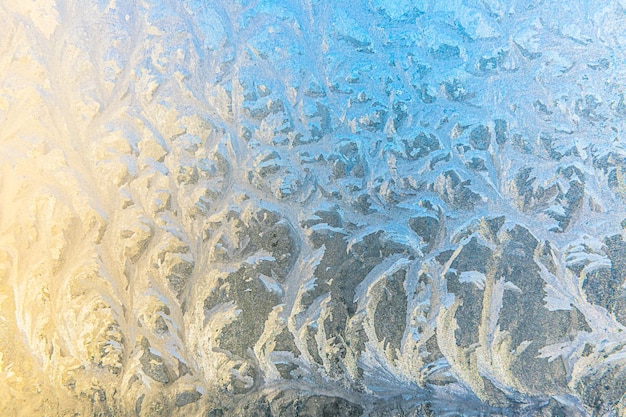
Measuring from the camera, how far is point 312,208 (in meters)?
0.88

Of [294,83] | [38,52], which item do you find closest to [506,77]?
[294,83]

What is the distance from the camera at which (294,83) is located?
893mm

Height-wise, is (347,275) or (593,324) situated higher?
(347,275)

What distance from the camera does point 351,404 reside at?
0.85 m

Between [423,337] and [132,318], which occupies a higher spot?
[132,318]

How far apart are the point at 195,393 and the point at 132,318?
205 mm

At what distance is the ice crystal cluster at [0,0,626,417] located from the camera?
0.84 metres

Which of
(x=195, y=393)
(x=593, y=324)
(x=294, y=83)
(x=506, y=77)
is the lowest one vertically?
(x=593, y=324)

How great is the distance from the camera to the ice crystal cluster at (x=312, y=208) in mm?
839

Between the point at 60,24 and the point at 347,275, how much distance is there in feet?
2.70

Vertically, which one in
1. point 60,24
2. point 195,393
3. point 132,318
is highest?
point 60,24

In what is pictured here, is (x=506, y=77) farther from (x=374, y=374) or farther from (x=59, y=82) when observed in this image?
(x=59, y=82)

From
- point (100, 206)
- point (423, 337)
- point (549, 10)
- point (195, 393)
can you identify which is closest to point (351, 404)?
point (423, 337)

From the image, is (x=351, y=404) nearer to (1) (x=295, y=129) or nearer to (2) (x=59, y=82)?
(1) (x=295, y=129)
